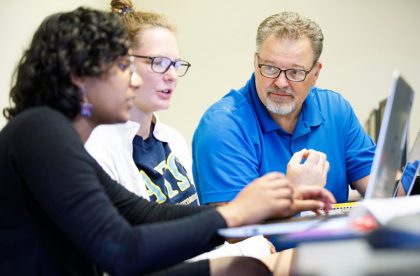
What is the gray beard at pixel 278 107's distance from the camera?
169 centimetres

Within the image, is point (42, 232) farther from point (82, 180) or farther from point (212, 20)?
point (212, 20)

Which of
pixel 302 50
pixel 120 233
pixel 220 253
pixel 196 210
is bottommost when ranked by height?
pixel 220 253

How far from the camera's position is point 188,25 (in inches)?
127

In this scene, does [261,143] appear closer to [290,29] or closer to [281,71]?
[281,71]

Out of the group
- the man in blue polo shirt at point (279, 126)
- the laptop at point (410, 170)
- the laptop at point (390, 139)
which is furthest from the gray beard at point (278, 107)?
the laptop at point (390, 139)

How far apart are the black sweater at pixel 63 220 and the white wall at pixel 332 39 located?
7.92ft

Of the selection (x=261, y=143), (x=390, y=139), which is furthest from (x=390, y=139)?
(x=261, y=143)

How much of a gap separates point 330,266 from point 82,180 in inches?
16.3

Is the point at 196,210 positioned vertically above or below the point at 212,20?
below

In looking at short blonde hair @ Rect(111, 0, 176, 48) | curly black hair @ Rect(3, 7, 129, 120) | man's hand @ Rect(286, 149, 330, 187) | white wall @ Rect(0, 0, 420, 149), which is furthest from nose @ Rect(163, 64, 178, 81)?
white wall @ Rect(0, 0, 420, 149)

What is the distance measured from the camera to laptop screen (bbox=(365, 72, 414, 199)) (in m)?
0.87

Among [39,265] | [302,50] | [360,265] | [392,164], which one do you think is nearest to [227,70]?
[302,50]

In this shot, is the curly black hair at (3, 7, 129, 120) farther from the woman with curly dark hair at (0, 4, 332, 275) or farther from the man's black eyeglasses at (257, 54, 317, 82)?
the man's black eyeglasses at (257, 54, 317, 82)

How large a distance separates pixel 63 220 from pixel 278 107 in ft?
3.34
